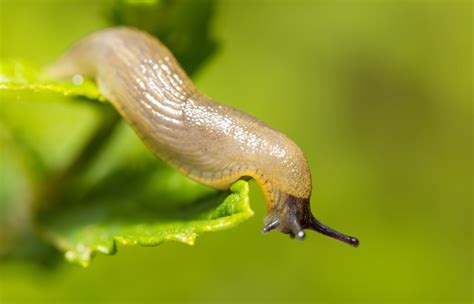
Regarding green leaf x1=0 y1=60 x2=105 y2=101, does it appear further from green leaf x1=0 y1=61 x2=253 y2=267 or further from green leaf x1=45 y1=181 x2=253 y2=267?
green leaf x1=45 y1=181 x2=253 y2=267

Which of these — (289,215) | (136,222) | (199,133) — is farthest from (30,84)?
(289,215)

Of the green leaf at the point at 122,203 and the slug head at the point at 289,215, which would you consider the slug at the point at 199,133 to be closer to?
the slug head at the point at 289,215

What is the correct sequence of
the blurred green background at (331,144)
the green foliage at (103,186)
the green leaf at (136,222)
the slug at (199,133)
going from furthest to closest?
1. the blurred green background at (331,144)
2. the slug at (199,133)
3. the green foliage at (103,186)
4. the green leaf at (136,222)

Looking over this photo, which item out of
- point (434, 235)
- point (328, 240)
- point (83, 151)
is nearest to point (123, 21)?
point (83, 151)

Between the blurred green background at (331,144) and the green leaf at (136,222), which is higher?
the blurred green background at (331,144)

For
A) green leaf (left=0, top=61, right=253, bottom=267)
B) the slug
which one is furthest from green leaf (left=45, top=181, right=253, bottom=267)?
the slug

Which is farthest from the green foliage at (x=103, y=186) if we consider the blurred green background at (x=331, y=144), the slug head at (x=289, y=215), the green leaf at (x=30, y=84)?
the slug head at (x=289, y=215)
